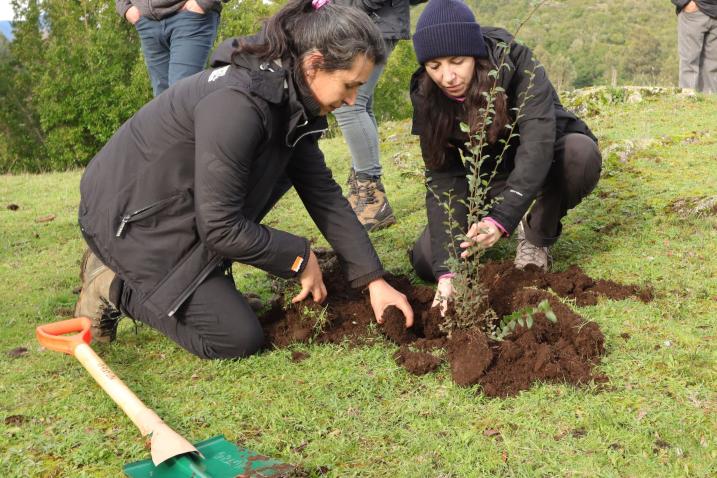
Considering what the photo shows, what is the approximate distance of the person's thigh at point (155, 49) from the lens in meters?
5.20

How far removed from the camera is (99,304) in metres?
3.63

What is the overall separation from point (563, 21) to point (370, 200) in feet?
263

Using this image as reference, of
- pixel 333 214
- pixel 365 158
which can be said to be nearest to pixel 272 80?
pixel 333 214

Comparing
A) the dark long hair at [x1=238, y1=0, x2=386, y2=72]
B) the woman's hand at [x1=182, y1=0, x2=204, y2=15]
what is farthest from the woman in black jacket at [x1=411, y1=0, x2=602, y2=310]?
the woman's hand at [x1=182, y1=0, x2=204, y2=15]

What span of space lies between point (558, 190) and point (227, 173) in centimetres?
201

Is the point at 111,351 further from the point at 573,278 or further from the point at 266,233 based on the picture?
the point at 573,278

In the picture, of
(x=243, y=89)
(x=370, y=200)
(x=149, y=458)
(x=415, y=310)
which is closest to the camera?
(x=149, y=458)

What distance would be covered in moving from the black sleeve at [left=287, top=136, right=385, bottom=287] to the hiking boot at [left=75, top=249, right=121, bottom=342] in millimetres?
1099

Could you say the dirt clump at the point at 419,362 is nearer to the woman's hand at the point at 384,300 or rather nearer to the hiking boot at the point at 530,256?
the woman's hand at the point at 384,300

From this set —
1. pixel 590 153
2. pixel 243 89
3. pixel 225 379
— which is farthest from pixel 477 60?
pixel 225 379

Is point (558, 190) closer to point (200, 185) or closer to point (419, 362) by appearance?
point (419, 362)

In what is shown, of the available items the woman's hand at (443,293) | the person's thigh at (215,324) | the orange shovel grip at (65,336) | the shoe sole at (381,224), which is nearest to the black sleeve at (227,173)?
the person's thigh at (215,324)

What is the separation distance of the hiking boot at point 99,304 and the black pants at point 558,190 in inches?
69.7

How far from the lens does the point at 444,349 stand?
321cm
